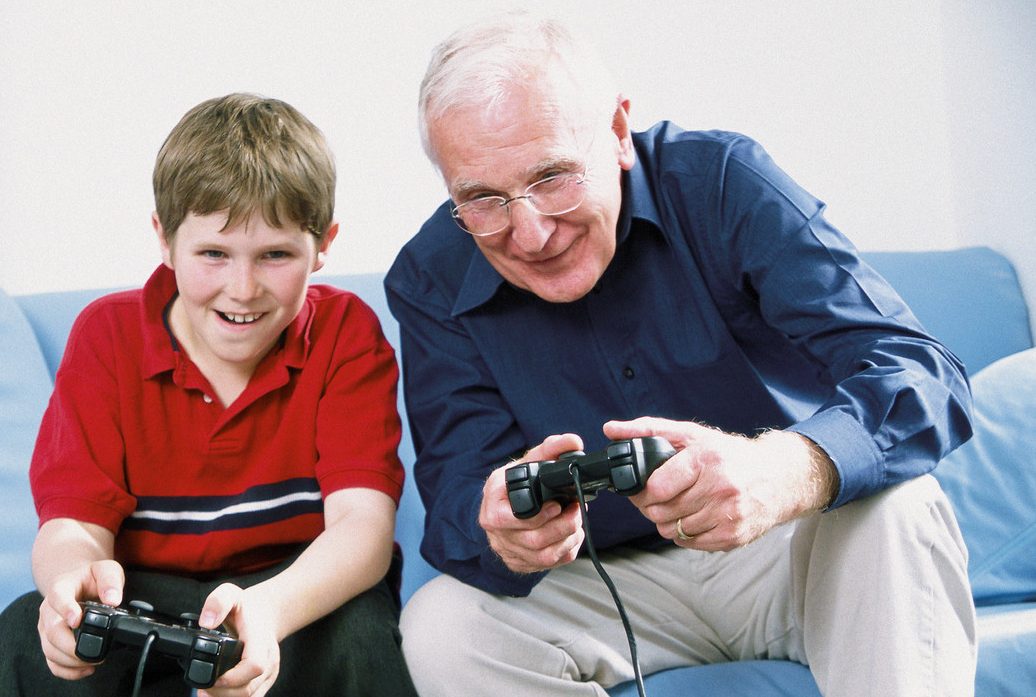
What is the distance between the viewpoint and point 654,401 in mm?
1357

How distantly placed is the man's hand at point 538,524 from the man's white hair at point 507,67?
40cm

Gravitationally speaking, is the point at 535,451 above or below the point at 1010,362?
above

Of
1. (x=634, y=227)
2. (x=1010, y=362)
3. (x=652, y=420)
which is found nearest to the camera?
(x=652, y=420)

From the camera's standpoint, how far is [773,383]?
4.56 ft

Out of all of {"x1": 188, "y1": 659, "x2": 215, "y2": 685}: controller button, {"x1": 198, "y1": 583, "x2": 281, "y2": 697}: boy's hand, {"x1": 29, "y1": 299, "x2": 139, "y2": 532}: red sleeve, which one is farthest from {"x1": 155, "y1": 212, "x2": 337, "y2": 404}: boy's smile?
{"x1": 188, "y1": 659, "x2": 215, "y2": 685}: controller button

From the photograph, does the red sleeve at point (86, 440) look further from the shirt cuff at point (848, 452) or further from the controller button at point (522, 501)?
the shirt cuff at point (848, 452)

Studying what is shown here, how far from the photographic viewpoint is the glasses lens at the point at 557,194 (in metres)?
1.23

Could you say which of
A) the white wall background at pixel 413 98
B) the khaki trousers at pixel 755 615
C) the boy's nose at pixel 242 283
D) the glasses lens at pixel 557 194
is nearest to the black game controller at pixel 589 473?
the khaki trousers at pixel 755 615

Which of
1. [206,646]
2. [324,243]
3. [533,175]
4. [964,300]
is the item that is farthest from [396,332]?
[964,300]

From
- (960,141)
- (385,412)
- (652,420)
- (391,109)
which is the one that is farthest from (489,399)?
(960,141)

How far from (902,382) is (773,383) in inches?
13.0

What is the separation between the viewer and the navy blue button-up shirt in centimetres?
126

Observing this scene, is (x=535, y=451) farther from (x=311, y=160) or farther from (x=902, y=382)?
(x=311, y=160)

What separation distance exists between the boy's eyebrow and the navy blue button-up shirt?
14cm
